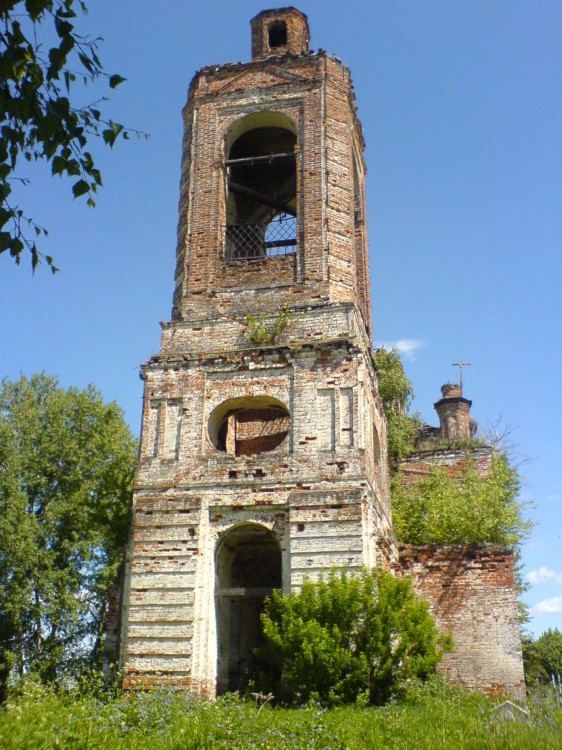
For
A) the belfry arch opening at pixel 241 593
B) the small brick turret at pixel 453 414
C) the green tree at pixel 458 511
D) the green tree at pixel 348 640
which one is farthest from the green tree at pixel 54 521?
the small brick turret at pixel 453 414

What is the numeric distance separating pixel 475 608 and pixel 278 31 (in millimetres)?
11794

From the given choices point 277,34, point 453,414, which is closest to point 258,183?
point 277,34

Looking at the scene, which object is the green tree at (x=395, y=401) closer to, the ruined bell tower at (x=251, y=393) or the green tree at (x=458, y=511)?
the green tree at (x=458, y=511)

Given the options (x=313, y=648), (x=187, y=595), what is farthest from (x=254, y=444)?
(x=313, y=648)

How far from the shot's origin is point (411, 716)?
8.40 m

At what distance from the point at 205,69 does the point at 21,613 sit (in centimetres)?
1297

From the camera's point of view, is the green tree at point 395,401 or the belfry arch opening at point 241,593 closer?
the belfry arch opening at point 241,593

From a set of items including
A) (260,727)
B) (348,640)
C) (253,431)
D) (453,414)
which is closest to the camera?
(260,727)

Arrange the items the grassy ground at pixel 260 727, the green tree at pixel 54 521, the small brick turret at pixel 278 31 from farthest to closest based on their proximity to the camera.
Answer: the green tree at pixel 54 521
the small brick turret at pixel 278 31
the grassy ground at pixel 260 727

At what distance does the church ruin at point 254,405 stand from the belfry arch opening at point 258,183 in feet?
0.17

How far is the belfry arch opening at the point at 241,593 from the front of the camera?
37.4ft

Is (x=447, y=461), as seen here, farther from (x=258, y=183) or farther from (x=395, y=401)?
(x=258, y=183)

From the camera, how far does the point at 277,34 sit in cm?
1633

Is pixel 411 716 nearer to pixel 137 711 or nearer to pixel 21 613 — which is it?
pixel 137 711
